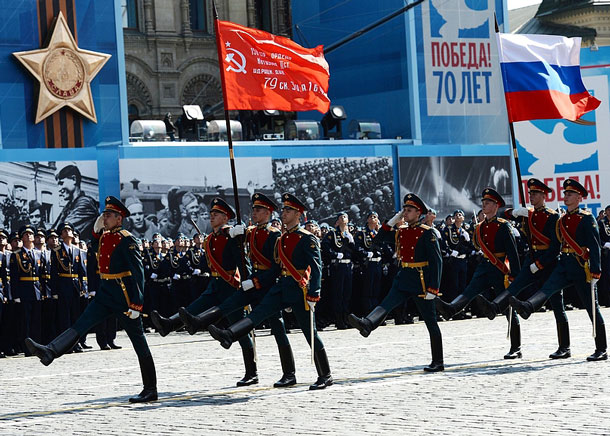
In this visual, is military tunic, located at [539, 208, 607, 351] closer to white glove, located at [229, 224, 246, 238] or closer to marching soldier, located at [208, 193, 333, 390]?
marching soldier, located at [208, 193, 333, 390]

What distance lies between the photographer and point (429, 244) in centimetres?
1166

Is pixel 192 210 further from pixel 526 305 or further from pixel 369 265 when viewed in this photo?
pixel 526 305

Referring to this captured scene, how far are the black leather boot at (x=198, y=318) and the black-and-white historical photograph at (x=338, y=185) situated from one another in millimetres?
14865

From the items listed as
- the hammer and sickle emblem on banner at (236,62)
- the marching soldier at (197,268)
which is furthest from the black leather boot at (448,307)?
the marching soldier at (197,268)

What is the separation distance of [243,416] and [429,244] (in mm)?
3373

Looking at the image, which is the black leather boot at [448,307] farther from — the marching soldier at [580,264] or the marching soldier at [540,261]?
the marching soldier at [580,264]

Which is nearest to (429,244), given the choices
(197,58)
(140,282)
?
(140,282)

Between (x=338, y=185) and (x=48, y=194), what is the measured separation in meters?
6.85

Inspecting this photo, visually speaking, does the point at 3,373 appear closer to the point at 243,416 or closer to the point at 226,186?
the point at 243,416

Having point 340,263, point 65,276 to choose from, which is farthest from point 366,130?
point 65,276

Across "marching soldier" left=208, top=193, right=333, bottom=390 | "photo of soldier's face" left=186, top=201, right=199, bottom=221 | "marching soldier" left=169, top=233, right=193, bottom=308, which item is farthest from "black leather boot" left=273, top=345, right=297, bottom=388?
"photo of soldier's face" left=186, top=201, right=199, bottom=221

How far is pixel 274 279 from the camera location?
10.9m

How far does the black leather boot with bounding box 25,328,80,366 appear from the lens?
9.82m

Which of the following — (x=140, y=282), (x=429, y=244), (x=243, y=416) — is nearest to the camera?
(x=243, y=416)
